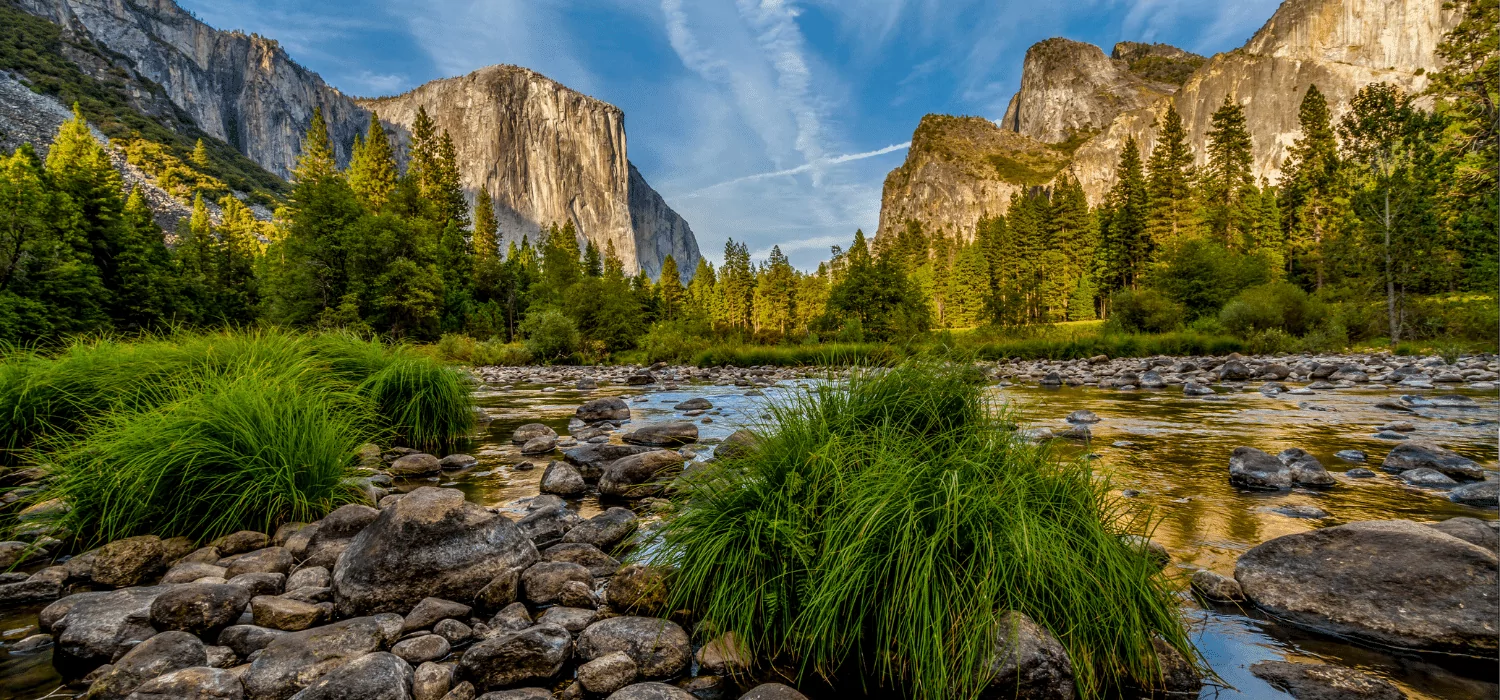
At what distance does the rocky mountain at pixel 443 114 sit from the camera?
133 metres

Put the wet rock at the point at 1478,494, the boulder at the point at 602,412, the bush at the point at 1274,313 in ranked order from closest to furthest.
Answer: the wet rock at the point at 1478,494 < the boulder at the point at 602,412 < the bush at the point at 1274,313

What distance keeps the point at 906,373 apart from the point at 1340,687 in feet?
6.98

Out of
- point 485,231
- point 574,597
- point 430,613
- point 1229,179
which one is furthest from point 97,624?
point 1229,179

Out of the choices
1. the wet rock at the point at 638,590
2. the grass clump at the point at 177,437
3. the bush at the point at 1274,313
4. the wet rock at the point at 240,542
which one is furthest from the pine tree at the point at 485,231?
the wet rock at the point at 638,590

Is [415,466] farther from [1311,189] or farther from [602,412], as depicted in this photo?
[1311,189]

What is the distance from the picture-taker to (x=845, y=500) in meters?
2.45

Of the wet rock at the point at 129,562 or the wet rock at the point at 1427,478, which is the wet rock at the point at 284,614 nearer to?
the wet rock at the point at 129,562

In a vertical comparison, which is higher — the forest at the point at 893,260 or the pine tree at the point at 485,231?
the pine tree at the point at 485,231

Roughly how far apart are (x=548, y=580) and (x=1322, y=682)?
3.33m

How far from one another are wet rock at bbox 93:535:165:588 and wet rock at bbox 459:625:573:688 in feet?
8.48

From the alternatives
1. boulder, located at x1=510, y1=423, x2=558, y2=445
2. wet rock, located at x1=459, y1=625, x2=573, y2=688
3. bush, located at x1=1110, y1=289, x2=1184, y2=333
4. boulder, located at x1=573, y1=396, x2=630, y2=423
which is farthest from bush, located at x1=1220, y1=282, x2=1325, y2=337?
wet rock, located at x1=459, y1=625, x2=573, y2=688

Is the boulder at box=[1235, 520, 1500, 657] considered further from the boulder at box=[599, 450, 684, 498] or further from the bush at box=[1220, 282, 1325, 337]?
the bush at box=[1220, 282, 1325, 337]

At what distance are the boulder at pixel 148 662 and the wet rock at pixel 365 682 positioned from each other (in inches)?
25.3

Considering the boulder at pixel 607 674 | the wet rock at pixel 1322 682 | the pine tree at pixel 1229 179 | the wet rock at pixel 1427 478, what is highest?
the pine tree at pixel 1229 179
